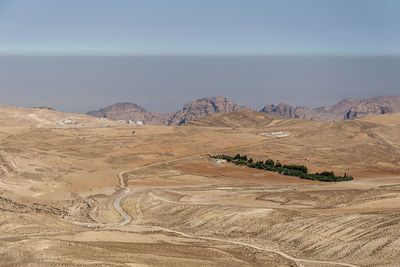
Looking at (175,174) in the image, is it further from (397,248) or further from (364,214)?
(397,248)

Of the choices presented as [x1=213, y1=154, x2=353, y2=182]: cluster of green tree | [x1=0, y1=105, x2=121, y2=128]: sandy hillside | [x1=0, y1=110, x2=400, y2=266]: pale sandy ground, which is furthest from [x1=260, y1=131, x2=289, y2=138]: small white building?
[x1=0, y1=105, x2=121, y2=128]: sandy hillside

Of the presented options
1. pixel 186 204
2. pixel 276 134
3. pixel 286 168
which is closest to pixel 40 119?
pixel 276 134

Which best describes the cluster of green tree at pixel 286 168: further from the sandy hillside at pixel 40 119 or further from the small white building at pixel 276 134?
the sandy hillside at pixel 40 119

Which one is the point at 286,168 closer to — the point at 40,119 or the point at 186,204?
the point at 186,204

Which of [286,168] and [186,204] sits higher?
[186,204]

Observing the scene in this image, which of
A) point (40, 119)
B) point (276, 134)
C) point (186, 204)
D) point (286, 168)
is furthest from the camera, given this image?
point (40, 119)

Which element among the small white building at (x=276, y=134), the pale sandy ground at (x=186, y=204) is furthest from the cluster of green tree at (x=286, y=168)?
the small white building at (x=276, y=134)
